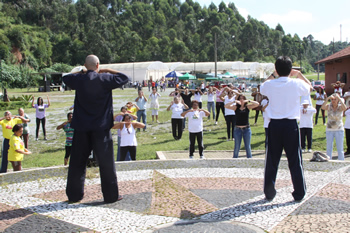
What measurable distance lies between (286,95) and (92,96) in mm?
2449

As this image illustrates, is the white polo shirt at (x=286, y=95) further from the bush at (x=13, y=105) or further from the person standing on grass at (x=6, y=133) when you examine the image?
the bush at (x=13, y=105)

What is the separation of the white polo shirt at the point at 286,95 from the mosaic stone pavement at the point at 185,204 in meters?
1.14

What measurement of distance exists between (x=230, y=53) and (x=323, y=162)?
108 m

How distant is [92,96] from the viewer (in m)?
4.70

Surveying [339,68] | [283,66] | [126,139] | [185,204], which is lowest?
[185,204]

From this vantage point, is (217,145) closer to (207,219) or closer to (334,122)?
(334,122)

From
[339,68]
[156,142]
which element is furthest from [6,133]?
[339,68]

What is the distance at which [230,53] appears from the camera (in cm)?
11225

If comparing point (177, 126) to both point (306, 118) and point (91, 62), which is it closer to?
point (306, 118)

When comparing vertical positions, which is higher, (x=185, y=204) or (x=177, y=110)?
(x=177, y=110)

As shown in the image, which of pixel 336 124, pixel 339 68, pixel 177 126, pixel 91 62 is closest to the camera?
pixel 91 62

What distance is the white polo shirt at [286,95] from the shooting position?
4566 mm

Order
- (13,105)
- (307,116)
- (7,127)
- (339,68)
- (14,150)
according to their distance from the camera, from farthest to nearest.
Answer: (339,68)
(13,105)
(307,116)
(7,127)
(14,150)

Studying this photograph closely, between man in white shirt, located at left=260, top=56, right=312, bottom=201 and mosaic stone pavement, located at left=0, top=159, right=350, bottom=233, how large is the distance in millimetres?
326
